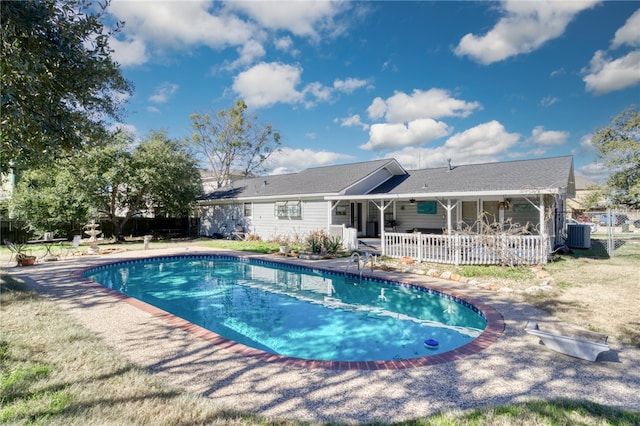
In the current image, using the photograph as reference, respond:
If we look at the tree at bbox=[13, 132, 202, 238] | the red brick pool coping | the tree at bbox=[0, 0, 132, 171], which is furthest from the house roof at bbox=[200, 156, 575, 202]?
the tree at bbox=[0, 0, 132, 171]

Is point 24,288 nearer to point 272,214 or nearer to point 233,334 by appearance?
point 233,334

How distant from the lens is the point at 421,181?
17.5 m

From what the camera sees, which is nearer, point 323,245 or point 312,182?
Answer: point 323,245

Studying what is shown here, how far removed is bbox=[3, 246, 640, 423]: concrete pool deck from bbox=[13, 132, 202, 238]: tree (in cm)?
1641

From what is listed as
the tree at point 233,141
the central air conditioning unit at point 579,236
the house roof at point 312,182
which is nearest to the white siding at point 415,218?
the house roof at point 312,182

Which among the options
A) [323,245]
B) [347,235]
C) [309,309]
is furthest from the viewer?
[347,235]

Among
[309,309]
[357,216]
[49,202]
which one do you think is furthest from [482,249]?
[49,202]

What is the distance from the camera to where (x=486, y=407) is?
10.6 ft

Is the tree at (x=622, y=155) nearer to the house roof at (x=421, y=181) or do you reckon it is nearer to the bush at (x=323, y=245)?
the house roof at (x=421, y=181)

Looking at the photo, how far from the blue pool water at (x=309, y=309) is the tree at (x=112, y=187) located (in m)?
8.50

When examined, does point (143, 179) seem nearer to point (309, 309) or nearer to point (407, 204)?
point (407, 204)

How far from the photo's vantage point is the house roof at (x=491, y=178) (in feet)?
41.0

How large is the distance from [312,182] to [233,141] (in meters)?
21.5

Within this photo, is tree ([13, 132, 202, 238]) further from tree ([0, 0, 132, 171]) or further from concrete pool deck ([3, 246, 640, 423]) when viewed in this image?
concrete pool deck ([3, 246, 640, 423])
